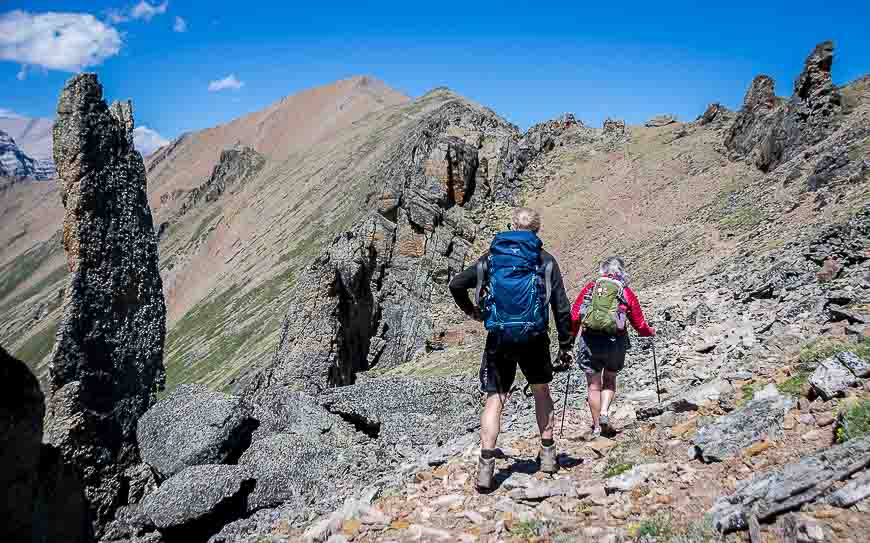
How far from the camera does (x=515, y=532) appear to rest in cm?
515

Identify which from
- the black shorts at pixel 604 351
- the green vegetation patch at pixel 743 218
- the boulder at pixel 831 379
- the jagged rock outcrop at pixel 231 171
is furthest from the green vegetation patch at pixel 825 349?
the jagged rock outcrop at pixel 231 171

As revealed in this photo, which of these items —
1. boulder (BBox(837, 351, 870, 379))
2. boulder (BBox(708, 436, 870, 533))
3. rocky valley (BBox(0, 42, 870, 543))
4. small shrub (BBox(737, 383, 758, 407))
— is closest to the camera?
boulder (BBox(708, 436, 870, 533))

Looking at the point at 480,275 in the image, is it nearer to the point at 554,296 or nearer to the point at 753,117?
the point at 554,296

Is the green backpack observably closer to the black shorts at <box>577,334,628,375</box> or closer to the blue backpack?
the black shorts at <box>577,334,628,375</box>

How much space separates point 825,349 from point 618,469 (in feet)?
9.69

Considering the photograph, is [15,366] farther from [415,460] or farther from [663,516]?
[663,516]

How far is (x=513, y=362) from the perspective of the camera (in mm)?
6156

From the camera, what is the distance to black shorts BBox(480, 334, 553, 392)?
6.03 m

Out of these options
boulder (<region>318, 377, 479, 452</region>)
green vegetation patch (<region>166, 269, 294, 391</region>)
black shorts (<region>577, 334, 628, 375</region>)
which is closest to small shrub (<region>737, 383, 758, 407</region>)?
black shorts (<region>577, 334, 628, 375</region>)

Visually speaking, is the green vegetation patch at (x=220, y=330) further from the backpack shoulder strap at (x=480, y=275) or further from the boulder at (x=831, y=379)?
the boulder at (x=831, y=379)

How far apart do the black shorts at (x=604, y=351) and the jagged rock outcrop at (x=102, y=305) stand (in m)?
10.8

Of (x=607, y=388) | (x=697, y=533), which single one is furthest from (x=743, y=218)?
(x=697, y=533)

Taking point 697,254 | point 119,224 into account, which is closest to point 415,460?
point 119,224

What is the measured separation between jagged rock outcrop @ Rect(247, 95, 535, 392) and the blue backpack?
38.0 feet
